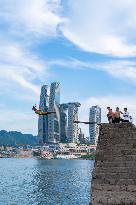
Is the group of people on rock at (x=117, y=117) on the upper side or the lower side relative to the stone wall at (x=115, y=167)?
upper

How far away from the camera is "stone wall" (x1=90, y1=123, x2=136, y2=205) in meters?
20.4

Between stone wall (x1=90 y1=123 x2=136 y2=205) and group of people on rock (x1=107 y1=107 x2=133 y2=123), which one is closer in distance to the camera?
stone wall (x1=90 y1=123 x2=136 y2=205)

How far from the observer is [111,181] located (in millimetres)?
20953

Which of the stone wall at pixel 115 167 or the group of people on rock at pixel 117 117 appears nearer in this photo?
the stone wall at pixel 115 167

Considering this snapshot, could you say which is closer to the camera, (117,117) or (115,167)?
(115,167)

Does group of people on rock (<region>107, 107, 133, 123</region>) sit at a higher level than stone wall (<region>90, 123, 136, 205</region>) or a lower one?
higher

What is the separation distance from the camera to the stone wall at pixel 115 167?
20422 mm

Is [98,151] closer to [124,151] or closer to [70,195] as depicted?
[124,151]

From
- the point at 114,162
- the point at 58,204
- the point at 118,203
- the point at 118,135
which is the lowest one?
the point at 58,204

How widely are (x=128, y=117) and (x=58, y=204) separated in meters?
27.1

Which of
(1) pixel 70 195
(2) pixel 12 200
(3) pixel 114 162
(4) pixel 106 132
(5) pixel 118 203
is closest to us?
(5) pixel 118 203

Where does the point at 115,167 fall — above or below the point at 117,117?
below

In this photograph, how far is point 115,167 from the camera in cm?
2139

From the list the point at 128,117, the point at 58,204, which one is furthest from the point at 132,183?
the point at 58,204
